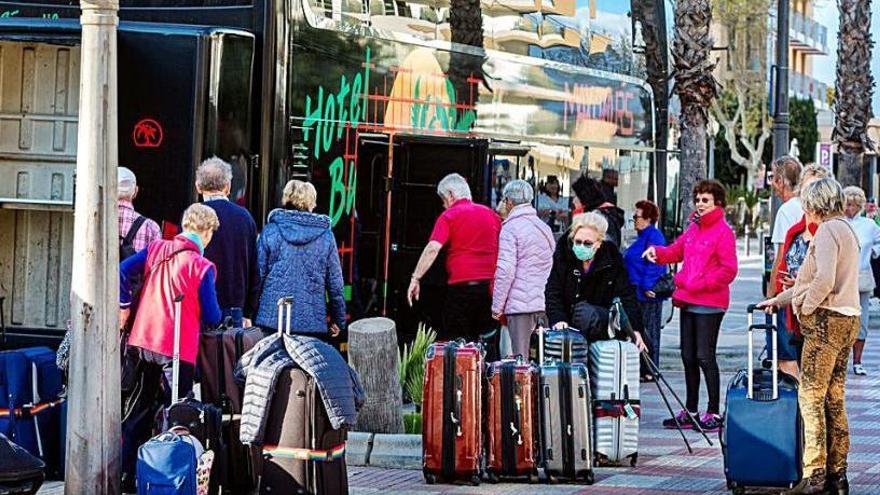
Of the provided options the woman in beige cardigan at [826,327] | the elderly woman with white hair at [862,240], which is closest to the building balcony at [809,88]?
the elderly woman with white hair at [862,240]

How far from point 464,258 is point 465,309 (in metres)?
0.39

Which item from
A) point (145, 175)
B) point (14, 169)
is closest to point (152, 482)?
point (145, 175)

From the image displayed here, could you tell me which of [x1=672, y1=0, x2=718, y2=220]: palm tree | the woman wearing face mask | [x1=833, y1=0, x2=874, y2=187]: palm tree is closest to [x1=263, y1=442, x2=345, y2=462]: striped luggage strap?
the woman wearing face mask

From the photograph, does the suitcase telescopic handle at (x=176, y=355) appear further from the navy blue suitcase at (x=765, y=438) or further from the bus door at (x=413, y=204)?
the bus door at (x=413, y=204)

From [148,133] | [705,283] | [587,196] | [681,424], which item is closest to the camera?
[148,133]

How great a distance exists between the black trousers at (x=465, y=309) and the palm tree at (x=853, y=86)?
18777 millimetres

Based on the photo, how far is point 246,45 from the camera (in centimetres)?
1221

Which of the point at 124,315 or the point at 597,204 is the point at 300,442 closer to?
the point at 124,315

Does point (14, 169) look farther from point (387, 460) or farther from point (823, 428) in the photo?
point (823, 428)

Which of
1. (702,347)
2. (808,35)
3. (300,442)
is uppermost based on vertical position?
(808,35)

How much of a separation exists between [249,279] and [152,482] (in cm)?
263

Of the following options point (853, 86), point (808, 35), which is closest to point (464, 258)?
point (853, 86)

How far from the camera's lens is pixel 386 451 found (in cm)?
1118

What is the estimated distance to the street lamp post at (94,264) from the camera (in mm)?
8766
